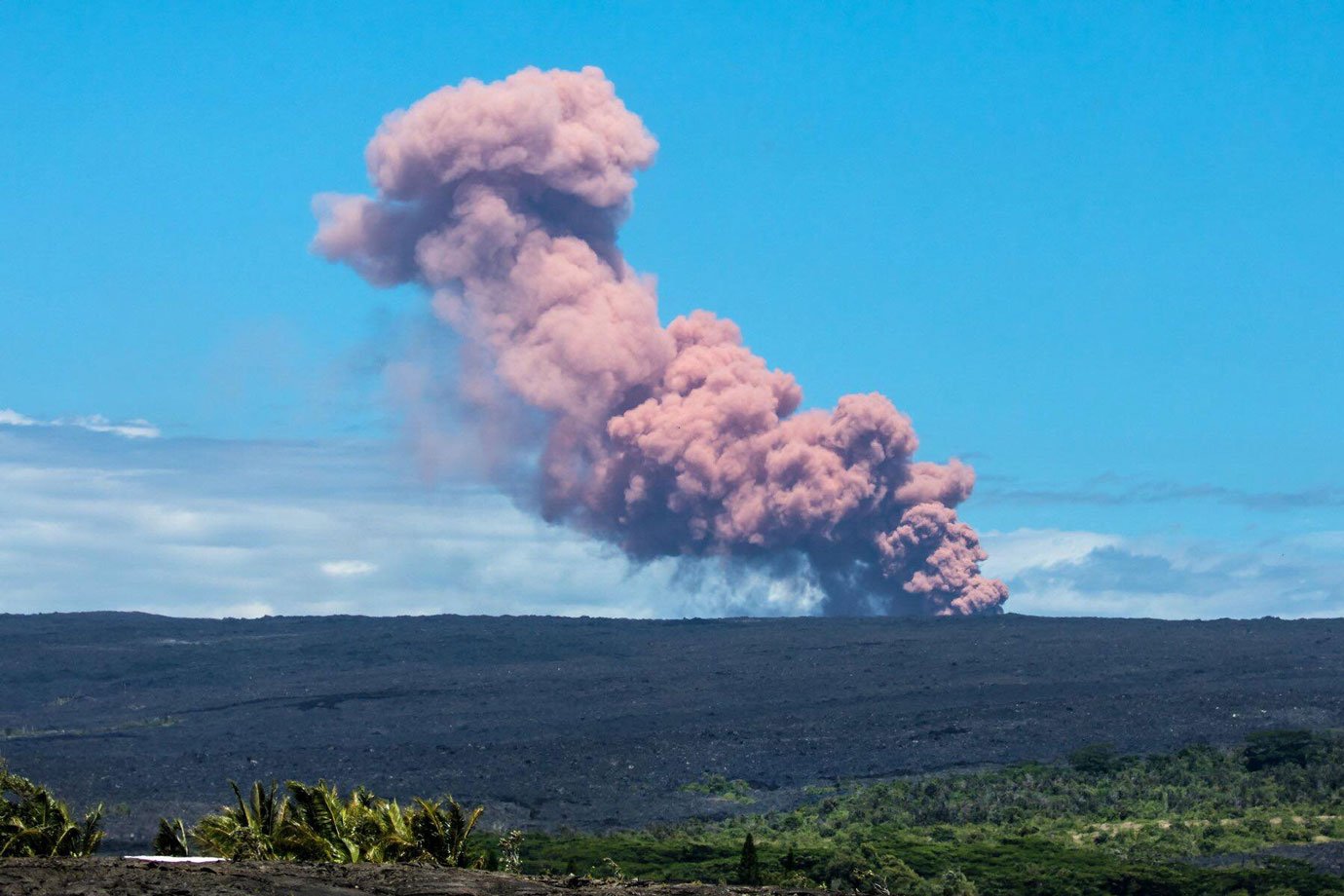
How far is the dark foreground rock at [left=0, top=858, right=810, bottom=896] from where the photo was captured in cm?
2556

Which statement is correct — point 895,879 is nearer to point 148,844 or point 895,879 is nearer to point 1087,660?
point 148,844

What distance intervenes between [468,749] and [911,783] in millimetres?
24938

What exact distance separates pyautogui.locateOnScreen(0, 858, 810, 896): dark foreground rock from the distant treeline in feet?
13.7

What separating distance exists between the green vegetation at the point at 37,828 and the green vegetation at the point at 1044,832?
18265mm

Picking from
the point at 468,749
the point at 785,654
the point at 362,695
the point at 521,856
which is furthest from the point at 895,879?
the point at 785,654

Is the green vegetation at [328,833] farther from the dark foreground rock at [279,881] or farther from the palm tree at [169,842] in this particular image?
the dark foreground rock at [279,881]

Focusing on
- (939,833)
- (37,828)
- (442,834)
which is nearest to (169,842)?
(37,828)

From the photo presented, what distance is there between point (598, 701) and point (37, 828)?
83.9 meters

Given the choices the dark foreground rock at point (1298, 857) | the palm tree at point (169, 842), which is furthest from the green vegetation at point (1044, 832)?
the palm tree at point (169, 842)

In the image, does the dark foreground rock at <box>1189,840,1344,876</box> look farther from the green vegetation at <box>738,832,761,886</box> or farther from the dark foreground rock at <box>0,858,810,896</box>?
the dark foreground rock at <box>0,858,810,896</box>

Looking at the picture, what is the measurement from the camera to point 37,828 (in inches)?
1372

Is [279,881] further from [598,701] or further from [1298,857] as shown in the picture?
[598,701]

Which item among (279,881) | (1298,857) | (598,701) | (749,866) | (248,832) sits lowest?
(1298,857)

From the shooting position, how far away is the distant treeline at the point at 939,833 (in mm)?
35750
